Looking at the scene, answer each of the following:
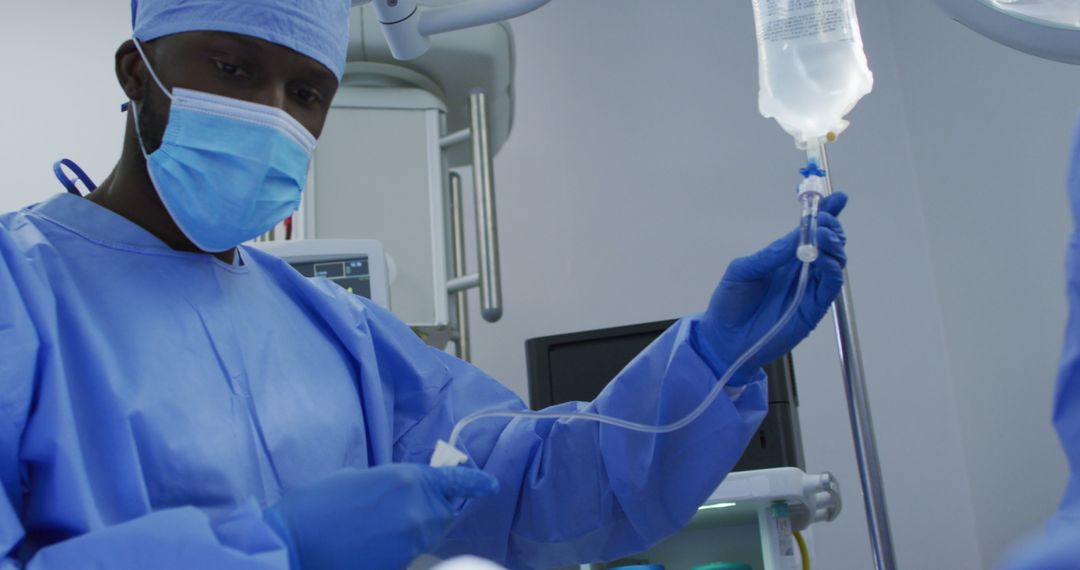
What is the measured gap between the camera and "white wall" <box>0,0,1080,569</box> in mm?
2520

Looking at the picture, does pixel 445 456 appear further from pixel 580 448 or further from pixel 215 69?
pixel 215 69

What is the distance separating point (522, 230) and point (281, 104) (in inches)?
69.6

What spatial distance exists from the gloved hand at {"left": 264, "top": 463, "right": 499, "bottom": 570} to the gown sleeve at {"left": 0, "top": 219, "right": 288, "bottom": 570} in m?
0.03

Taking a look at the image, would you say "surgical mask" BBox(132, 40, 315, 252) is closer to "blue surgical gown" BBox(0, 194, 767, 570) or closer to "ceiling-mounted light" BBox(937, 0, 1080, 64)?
"blue surgical gown" BBox(0, 194, 767, 570)

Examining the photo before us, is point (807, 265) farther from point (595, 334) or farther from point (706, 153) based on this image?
point (706, 153)

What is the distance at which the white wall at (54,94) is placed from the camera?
276 cm

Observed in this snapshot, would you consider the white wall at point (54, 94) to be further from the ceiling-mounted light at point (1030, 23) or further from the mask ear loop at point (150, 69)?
the ceiling-mounted light at point (1030, 23)

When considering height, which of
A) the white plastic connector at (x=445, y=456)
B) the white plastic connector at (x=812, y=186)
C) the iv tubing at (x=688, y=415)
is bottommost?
the white plastic connector at (x=445, y=456)

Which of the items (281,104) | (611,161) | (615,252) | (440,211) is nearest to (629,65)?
(611,161)

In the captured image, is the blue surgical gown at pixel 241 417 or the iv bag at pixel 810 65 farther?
the iv bag at pixel 810 65

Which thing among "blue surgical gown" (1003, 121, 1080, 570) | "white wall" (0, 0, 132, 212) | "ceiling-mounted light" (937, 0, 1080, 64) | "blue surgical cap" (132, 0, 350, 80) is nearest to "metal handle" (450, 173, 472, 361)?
"white wall" (0, 0, 132, 212)

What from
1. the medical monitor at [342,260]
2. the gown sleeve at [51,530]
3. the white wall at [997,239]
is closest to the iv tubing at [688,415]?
the gown sleeve at [51,530]

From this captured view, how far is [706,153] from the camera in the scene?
288 cm

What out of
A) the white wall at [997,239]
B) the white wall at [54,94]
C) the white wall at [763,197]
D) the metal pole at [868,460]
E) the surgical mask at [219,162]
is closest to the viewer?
the metal pole at [868,460]
